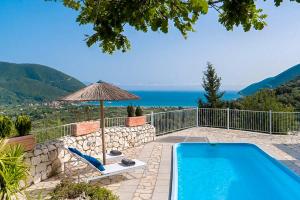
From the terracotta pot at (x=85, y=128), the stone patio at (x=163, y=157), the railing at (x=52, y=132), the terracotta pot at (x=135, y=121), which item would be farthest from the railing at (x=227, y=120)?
the railing at (x=52, y=132)

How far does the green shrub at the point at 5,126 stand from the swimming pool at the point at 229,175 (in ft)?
12.6

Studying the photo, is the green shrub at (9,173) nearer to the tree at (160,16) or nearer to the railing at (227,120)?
the tree at (160,16)

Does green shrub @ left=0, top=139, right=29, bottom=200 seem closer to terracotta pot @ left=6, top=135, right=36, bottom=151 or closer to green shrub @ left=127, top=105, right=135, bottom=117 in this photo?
terracotta pot @ left=6, top=135, right=36, bottom=151

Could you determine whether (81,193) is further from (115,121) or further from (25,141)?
(115,121)

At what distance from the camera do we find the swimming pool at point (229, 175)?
7465mm

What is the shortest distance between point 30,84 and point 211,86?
28796 millimetres

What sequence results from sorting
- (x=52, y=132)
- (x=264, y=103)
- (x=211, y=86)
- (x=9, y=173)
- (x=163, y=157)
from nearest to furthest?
1. (x=9, y=173)
2. (x=52, y=132)
3. (x=163, y=157)
4. (x=264, y=103)
5. (x=211, y=86)

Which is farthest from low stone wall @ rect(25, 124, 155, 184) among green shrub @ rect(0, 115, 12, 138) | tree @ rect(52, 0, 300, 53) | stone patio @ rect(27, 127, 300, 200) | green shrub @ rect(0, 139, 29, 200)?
tree @ rect(52, 0, 300, 53)

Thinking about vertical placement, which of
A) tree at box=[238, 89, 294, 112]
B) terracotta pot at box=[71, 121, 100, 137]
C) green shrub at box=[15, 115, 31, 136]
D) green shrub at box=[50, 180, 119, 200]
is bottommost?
green shrub at box=[50, 180, 119, 200]

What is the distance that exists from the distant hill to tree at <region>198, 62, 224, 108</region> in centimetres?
1326

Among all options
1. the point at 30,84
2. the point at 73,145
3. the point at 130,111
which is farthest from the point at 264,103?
the point at 30,84

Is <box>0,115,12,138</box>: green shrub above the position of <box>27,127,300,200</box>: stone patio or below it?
above

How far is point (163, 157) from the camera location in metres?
9.88

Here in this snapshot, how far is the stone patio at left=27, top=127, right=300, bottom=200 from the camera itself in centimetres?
670
